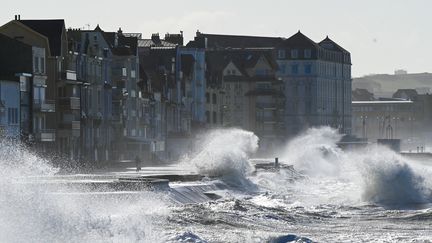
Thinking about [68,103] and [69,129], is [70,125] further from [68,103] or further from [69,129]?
[68,103]

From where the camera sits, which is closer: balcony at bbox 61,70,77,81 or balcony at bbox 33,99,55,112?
balcony at bbox 33,99,55,112

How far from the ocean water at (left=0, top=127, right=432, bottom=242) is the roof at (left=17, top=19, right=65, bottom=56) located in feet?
42.1

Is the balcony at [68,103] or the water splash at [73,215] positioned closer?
the water splash at [73,215]

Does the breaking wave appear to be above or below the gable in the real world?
below

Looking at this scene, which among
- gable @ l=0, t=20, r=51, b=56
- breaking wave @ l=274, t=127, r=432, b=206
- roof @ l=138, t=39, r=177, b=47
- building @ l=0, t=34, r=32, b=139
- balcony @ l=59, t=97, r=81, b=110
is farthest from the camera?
roof @ l=138, t=39, r=177, b=47

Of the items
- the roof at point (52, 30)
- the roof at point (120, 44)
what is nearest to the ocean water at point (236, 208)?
the roof at point (52, 30)

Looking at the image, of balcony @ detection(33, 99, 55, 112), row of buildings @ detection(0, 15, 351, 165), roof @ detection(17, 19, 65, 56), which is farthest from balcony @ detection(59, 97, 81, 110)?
roof @ detection(17, 19, 65, 56)

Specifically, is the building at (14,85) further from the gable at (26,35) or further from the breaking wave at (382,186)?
the breaking wave at (382,186)

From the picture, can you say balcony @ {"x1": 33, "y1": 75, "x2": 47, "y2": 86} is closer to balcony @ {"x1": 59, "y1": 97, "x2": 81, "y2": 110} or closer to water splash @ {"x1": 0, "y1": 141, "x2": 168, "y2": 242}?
balcony @ {"x1": 59, "y1": 97, "x2": 81, "y2": 110}

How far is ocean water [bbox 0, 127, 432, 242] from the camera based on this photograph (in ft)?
180

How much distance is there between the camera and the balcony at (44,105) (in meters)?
105

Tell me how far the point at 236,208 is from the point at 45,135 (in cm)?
2964

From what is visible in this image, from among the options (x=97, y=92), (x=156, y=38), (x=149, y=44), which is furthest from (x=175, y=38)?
(x=97, y=92)

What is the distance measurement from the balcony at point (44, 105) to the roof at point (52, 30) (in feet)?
12.8
